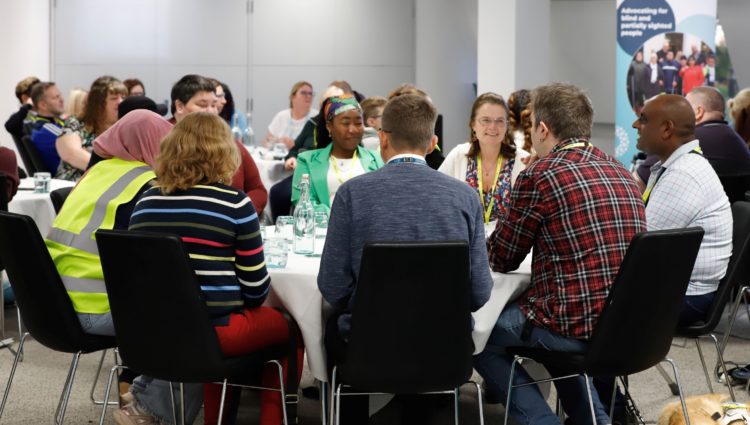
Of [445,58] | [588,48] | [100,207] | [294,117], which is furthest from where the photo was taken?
[588,48]

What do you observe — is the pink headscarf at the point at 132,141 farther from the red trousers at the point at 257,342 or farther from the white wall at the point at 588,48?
the white wall at the point at 588,48

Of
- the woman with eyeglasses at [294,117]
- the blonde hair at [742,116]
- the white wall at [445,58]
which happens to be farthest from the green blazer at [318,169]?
the white wall at [445,58]

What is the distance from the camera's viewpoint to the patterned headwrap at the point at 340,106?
4.95 m

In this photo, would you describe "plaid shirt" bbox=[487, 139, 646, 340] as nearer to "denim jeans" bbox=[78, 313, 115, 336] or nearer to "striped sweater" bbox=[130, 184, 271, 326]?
"striped sweater" bbox=[130, 184, 271, 326]

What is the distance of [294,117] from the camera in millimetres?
9672

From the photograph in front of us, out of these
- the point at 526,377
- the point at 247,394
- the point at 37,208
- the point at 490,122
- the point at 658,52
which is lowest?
the point at 247,394

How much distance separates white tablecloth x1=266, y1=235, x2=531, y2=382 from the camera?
3.30 meters

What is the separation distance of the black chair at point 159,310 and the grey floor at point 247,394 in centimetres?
95

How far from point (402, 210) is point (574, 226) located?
1.89 feet

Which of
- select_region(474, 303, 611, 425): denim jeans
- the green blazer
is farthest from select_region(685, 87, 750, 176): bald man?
select_region(474, 303, 611, 425): denim jeans

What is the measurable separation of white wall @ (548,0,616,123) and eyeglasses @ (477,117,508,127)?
767 centimetres

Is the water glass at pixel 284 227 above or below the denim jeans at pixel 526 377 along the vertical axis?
above

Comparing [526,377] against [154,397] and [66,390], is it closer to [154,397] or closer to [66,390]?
[154,397]

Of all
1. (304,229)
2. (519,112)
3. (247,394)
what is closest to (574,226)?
(304,229)
